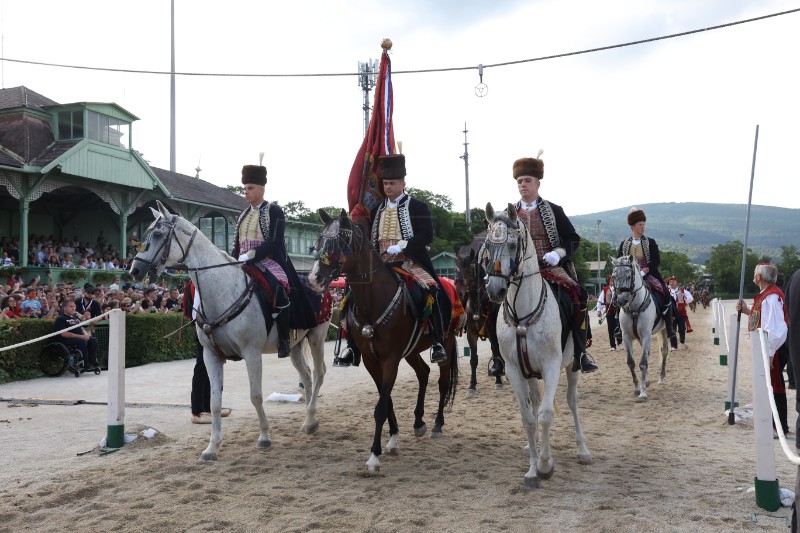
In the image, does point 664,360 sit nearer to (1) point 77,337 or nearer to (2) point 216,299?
(2) point 216,299

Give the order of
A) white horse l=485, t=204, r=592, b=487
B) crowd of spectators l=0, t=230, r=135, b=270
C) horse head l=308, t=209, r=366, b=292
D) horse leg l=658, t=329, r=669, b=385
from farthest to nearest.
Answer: crowd of spectators l=0, t=230, r=135, b=270 → horse leg l=658, t=329, r=669, b=385 → horse head l=308, t=209, r=366, b=292 → white horse l=485, t=204, r=592, b=487

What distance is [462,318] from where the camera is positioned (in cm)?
805

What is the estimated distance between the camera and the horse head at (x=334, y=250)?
235 inches

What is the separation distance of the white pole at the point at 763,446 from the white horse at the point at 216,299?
466cm

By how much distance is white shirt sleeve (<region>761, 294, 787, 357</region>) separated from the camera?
793 cm

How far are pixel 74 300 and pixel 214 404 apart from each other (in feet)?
29.3

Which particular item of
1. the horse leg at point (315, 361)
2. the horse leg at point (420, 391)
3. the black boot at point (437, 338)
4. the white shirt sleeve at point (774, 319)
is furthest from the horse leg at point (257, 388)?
the white shirt sleeve at point (774, 319)

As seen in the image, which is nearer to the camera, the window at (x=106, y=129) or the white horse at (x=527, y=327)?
the white horse at (x=527, y=327)

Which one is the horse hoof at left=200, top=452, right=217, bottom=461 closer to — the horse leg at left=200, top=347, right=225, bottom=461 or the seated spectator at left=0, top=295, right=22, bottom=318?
the horse leg at left=200, top=347, right=225, bottom=461

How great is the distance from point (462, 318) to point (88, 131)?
73.8 ft

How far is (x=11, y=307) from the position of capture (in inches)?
571

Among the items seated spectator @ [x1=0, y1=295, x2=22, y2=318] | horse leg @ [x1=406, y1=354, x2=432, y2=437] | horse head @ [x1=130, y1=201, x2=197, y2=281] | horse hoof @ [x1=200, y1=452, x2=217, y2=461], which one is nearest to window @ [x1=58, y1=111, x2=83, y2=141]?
seated spectator @ [x1=0, y1=295, x2=22, y2=318]

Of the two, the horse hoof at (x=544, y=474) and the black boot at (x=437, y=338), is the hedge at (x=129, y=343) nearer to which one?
the black boot at (x=437, y=338)

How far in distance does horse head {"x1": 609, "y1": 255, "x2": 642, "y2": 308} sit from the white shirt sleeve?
3.40 m
